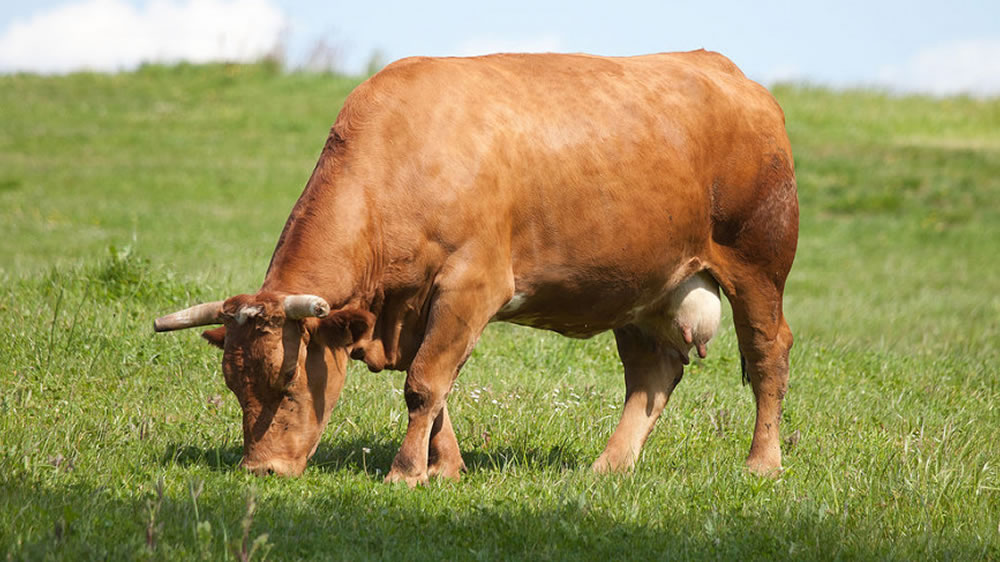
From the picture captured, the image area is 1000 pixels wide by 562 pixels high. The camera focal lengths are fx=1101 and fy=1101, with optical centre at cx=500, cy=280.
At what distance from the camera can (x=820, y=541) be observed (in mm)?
4531

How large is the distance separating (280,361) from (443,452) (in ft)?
3.72

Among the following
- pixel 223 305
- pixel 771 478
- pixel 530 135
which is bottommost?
pixel 771 478

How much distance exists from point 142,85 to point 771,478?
27298 mm

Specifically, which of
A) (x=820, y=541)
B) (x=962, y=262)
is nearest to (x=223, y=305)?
(x=820, y=541)

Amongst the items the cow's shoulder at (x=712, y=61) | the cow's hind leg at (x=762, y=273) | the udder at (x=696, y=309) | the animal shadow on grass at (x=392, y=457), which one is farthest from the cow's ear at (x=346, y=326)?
the cow's shoulder at (x=712, y=61)

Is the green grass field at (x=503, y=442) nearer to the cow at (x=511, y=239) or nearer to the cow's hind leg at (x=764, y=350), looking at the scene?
the cow's hind leg at (x=764, y=350)

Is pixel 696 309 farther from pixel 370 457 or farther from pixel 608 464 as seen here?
pixel 370 457

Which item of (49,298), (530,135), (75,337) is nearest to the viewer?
(530,135)

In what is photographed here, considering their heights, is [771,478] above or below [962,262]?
above

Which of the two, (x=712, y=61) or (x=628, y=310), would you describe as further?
(x=712, y=61)

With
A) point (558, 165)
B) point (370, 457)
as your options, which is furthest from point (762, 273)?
point (370, 457)

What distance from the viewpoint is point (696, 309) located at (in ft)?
20.1

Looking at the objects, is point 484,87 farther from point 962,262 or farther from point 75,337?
point 962,262

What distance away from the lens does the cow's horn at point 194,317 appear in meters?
4.73
